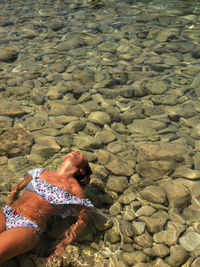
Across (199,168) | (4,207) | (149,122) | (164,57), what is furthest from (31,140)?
(164,57)

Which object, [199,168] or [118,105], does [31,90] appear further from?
[199,168]

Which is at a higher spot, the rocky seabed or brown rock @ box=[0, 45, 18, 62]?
brown rock @ box=[0, 45, 18, 62]

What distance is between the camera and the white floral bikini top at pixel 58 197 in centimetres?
324

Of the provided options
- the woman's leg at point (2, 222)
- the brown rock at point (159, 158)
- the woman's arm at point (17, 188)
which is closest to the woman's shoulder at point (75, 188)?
the woman's arm at point (17, 188)

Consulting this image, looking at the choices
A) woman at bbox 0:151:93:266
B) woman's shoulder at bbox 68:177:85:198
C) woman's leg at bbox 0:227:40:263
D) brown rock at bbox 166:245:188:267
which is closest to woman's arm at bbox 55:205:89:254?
woman at bbox 0:151:93:266

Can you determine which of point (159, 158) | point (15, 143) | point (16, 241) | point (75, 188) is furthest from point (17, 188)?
point (159, 158)

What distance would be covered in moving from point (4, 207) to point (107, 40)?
4379 millimetres

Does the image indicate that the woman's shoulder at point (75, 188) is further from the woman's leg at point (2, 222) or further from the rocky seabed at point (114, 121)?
the woman's leg at point (2, 222)

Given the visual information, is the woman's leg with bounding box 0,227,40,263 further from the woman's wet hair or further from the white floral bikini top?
the woman's wet hair

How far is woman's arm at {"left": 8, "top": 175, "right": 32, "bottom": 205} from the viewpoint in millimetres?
3385

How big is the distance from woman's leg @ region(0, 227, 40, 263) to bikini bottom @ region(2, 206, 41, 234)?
0.03 m

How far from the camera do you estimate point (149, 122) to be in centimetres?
463

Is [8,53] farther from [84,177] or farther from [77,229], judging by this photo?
[77,229]

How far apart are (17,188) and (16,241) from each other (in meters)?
0.73
